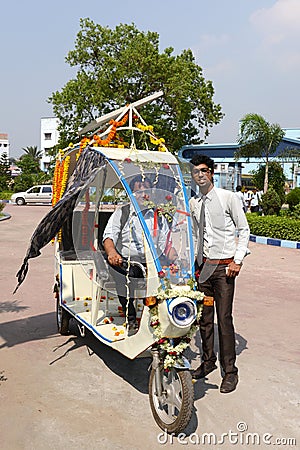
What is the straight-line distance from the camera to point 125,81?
93.5 feet

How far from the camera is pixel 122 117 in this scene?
525 centimetres

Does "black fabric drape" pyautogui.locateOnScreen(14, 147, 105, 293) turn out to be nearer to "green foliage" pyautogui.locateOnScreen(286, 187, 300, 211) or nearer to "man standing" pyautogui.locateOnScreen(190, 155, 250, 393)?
"man standing" pyautogui.locateOnScreen(190, 155, 250, 393)

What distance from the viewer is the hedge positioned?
563 inches

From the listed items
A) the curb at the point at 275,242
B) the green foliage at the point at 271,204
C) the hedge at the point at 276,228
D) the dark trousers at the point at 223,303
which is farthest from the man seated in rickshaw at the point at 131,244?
the green foliage at the point at 271,204

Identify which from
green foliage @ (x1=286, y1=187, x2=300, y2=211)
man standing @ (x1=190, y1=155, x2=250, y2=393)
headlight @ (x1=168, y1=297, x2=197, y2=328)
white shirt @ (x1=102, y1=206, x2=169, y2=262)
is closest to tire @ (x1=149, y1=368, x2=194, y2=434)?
headlight @ (x1=168, y1=297, x2=197, y2=328)

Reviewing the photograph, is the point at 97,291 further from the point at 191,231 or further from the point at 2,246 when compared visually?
the point at 2,246

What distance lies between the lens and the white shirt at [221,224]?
14.9ft

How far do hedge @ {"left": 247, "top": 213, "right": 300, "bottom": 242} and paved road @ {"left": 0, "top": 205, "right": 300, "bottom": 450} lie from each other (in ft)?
23.8

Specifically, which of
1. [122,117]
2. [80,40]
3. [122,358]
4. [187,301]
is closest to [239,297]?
[122,358]

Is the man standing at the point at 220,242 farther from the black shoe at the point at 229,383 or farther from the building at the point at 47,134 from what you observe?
the building at the point at 47,134

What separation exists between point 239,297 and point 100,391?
3.99m

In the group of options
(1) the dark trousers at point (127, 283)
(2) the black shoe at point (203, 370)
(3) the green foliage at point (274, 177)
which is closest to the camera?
(1) the dark trousers at point (127, 283)

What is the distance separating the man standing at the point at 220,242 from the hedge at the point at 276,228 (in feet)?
33.3

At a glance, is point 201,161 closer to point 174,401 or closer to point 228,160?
point 174,401
